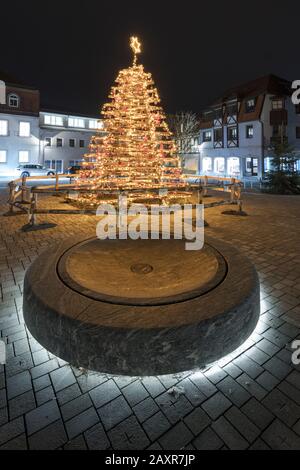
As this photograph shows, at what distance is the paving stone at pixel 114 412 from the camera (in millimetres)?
2301

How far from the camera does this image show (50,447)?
6.87 ft

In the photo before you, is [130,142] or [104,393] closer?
[104,393]

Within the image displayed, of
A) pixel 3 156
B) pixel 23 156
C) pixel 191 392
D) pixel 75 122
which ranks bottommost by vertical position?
pixel 191 392

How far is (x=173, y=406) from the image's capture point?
246 centimetres

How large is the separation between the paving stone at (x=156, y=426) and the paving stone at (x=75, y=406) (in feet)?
1.79

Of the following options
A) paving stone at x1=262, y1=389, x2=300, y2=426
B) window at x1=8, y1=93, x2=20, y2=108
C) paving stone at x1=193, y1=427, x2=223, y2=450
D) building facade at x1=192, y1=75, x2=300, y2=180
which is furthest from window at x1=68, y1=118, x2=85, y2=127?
paving stone at x1=193, y1=427, x2=223, y2=450

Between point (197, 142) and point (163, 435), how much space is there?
156 ft

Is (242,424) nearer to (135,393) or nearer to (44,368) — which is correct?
(135,393)

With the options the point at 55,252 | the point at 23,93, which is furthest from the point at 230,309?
the point at 23,93

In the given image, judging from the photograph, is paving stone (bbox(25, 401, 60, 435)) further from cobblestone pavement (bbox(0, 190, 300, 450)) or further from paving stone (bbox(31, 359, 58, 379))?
paving stone (bbox(31, 359, 58, 379))

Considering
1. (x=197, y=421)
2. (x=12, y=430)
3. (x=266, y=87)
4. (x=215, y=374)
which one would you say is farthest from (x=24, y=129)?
(x=197, y=421)

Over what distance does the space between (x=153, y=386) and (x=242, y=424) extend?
835 mm

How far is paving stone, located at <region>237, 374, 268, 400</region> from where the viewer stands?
8.46 feet
